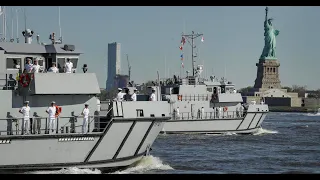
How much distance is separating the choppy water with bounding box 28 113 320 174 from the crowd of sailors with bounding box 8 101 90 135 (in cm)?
145

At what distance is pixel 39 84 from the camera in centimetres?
2095

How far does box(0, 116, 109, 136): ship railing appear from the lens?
2042 cm

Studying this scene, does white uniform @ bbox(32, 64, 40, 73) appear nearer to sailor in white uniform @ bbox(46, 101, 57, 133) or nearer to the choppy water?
sailor in white uniform @ bbox(46, 101, 57, 133)

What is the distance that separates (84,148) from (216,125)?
3052cm

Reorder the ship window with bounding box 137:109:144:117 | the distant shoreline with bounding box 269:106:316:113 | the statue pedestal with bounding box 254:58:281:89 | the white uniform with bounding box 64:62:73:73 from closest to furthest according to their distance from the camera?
the white uniform with bounding box 64:62:73:73 → the ship window with bounding box 137:109:144:117 → the distant shoreline with bounding box 269:106:316:113 → the statue pedestal with bounding box 254:58:281:89

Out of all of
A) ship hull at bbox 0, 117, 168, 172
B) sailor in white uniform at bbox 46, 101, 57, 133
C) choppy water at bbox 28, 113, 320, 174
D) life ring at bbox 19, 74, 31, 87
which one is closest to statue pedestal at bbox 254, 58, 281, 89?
choppy water at bbox 28, 113, 320, 174

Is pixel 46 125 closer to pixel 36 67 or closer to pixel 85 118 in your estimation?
pixel 85 118

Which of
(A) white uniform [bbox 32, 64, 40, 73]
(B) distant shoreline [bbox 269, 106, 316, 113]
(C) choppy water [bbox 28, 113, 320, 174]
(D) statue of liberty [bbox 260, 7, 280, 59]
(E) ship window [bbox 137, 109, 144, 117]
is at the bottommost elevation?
(B) distant shoreline [bbox 269, 106, 316, 113]

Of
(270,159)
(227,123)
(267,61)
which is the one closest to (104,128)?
(270,159)

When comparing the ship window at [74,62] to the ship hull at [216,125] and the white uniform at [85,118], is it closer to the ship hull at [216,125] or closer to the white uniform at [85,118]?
the white uniform at [85,118]

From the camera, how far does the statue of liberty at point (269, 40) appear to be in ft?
604

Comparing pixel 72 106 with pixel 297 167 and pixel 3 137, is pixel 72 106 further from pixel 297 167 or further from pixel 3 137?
pixel 297 167

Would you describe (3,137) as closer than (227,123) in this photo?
Yes
